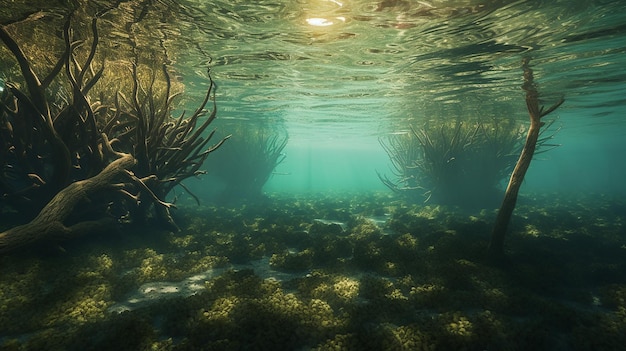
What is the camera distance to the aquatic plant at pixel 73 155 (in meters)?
6.99

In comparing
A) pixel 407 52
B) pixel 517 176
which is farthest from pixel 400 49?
pixel 517 176

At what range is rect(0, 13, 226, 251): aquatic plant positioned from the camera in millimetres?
6988

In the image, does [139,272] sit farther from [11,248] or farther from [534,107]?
[534,107]

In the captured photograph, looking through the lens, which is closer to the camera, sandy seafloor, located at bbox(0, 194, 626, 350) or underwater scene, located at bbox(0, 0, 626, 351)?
sandy seafloor, located at bbox(0, 194, 626, 350)

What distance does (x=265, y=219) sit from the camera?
15.2 meters

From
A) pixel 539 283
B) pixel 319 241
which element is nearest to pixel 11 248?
pixel 319 241

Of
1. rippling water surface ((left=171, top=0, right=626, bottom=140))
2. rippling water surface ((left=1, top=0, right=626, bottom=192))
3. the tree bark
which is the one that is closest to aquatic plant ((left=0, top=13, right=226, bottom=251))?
the tree bark

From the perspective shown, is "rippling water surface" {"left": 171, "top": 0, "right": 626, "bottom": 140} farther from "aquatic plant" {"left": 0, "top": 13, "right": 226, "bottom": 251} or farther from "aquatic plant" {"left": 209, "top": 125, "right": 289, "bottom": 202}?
"aquatic plant" {"left": 0, "top": 13, "right": 226, "bottom": 251}

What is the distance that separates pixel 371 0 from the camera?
8.26m

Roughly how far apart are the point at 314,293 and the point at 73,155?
26.3ft

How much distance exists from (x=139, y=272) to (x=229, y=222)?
21.4ft

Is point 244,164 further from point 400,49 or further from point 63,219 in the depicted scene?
point 63,219

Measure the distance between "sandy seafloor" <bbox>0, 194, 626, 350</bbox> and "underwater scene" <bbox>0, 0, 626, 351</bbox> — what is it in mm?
46

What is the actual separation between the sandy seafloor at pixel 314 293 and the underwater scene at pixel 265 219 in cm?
5
